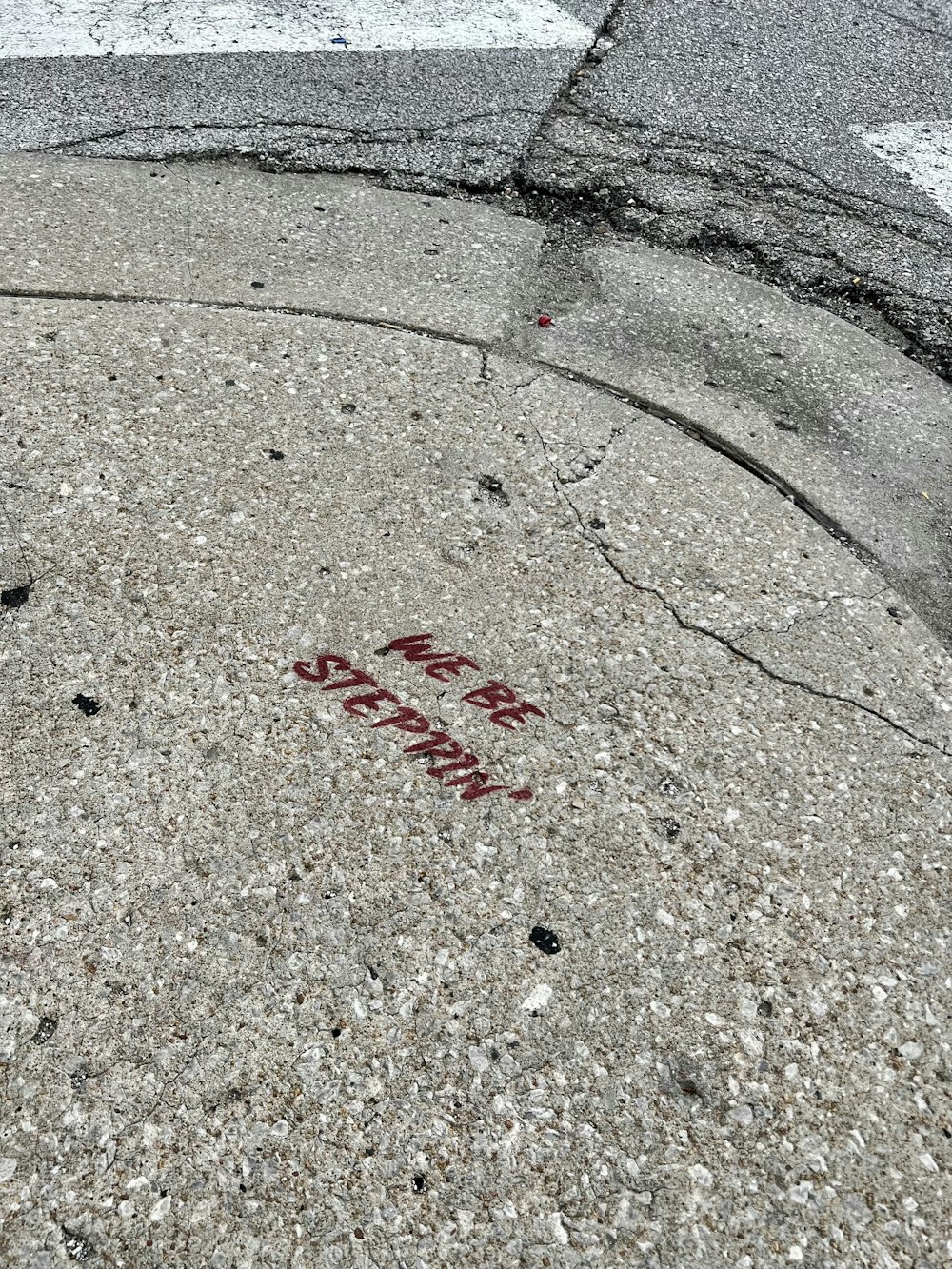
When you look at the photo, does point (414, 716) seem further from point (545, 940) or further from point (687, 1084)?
point (687, 1084)

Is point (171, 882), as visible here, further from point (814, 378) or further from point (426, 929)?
point (814, 378)

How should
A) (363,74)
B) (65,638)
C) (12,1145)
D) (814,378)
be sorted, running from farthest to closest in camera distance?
(363,74) < (814,378) < (65,638) < (12,1145)

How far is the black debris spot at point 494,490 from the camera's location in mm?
2779

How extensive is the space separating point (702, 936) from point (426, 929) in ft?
1.67

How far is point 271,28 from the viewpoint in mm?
5043

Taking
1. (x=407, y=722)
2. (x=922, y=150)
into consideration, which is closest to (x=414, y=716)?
(x=407, y=722)

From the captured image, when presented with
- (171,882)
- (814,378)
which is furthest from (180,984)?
(814,378)

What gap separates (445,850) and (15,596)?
115cm

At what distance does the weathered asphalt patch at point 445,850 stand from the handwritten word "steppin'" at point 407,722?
2 cm

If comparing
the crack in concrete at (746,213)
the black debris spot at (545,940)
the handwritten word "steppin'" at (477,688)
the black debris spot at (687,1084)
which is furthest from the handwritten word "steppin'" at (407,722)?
the crack in concrete at (746,213)

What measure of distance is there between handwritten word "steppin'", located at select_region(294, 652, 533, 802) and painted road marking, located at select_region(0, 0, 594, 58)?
3.70 meters

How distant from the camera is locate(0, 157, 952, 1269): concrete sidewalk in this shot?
1662 millimetres

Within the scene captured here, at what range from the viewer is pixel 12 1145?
1.62m

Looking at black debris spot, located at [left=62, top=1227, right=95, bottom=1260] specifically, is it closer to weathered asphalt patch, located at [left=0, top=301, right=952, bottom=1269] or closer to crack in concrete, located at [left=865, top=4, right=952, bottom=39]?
weathered asphalt patch, located at [left=0, top=301, right=952, bottom=1269]
